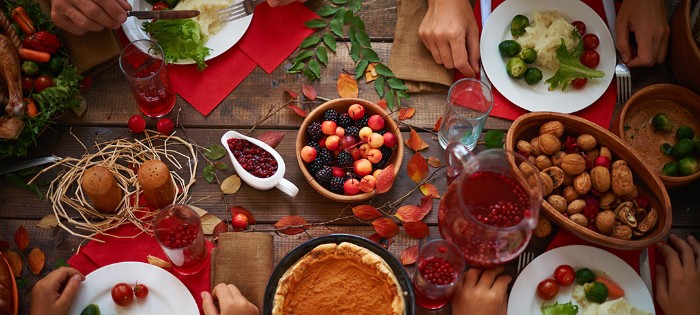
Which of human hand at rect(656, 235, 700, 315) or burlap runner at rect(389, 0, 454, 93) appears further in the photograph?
burlap runner at rect(389, 0, 454, 93)

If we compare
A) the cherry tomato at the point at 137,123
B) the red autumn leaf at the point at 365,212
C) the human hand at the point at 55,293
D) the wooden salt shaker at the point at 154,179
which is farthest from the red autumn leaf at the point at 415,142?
the human hand at the point at 55,293

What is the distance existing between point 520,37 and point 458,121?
43 centimetres

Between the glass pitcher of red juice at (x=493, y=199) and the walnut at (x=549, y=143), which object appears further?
the walnut at (x=549, y=143)

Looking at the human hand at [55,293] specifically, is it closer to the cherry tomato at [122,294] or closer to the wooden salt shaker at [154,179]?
the cherry tomato at [122,294]

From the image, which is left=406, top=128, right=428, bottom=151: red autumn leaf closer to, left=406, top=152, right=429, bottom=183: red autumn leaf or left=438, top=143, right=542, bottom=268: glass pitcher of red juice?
left=406, top=152, right=429, bottom=183: red autumn leaf

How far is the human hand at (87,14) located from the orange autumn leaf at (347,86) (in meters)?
0.80

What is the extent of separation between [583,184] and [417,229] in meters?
0.57

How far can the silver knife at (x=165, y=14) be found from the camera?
2.09 metres

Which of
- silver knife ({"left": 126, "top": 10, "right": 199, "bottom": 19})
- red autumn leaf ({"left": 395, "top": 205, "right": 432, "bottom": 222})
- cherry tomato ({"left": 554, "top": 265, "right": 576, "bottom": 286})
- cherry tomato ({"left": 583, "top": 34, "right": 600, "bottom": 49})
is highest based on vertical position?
silver knife ({"left": 126, "top": 10, "right": 199, "bottom": 19})

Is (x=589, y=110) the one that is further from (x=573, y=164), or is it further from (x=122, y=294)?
(x=122, y=294)

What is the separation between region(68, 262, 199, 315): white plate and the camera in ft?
6.15

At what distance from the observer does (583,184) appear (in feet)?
6.39

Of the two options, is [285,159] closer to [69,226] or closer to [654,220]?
[69,226]

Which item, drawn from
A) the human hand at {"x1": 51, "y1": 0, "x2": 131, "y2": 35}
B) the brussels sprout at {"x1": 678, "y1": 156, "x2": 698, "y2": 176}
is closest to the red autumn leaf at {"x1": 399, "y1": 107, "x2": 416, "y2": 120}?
the brussels sprout at {"x1": 678, "y1": 156, "x2": 698, "y2": 176}
